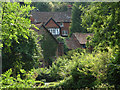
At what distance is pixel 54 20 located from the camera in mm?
27797

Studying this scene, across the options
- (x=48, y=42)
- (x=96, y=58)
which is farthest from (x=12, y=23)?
(x=48, y=42)

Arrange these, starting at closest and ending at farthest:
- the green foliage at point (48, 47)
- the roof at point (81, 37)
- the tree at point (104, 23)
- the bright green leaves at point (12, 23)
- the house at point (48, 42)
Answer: the bright green leaves at point (12, 23)
the tree at point (104, 23)
the house at point (48, 42)
the green foliage at point (48, 47)
the roof at point (81, 37)

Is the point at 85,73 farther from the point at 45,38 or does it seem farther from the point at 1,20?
the point at 45,38

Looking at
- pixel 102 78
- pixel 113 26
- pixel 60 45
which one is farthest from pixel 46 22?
pixel 102 78

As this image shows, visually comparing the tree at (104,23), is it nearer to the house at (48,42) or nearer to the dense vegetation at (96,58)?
the dense vegetation at (96,58)

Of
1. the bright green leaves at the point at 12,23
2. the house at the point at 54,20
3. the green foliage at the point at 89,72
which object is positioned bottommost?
the green foliage at the point at 89,72

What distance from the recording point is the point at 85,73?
9.28m

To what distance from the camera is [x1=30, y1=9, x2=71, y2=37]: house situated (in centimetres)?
2658

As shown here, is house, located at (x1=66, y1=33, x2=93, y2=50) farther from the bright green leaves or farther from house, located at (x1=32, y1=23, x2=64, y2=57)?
the bright green leaves

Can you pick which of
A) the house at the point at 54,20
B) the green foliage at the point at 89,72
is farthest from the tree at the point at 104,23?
the house at the point at 54,20

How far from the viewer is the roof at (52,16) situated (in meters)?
26.6

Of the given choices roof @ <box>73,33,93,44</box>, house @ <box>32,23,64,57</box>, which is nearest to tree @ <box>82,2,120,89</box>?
house @ <box>32,23,64,57</box>

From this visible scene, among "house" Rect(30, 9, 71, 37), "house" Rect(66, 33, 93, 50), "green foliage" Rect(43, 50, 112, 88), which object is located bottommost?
"green foliage" Rect(43, 50, 112, 88)

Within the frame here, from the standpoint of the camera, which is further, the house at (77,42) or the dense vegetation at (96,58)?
the house at (77,42)
